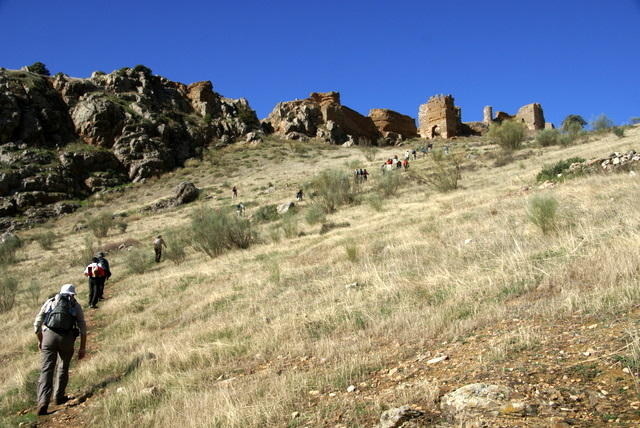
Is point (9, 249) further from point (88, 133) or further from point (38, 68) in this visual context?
point (38, 68)

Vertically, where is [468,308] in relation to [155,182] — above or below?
below

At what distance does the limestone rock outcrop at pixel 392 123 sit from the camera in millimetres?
63094

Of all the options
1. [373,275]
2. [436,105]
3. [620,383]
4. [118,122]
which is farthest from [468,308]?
[436,105]

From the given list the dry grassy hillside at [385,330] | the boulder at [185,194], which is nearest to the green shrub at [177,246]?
the dry grassy hillside at [385,330]

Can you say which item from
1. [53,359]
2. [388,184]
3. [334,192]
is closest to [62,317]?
[53,359]

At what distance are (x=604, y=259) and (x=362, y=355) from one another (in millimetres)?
2942

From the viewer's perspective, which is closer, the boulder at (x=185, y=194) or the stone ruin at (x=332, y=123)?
the boulder at (x=185, y=194)

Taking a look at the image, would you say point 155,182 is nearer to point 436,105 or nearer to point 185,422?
point 436,105

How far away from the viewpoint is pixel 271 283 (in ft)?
30.0

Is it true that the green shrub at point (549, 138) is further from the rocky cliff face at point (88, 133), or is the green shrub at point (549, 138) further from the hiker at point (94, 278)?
the rocky cliff face at point (88, 133)

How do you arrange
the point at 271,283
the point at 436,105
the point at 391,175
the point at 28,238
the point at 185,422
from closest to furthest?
the point at 185,422, the point at 271,283, the point at 391,175, the point at 28,238, the point at 436,105

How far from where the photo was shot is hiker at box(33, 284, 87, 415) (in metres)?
5.57

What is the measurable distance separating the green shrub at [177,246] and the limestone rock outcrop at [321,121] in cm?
3819

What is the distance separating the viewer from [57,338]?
576 cm
